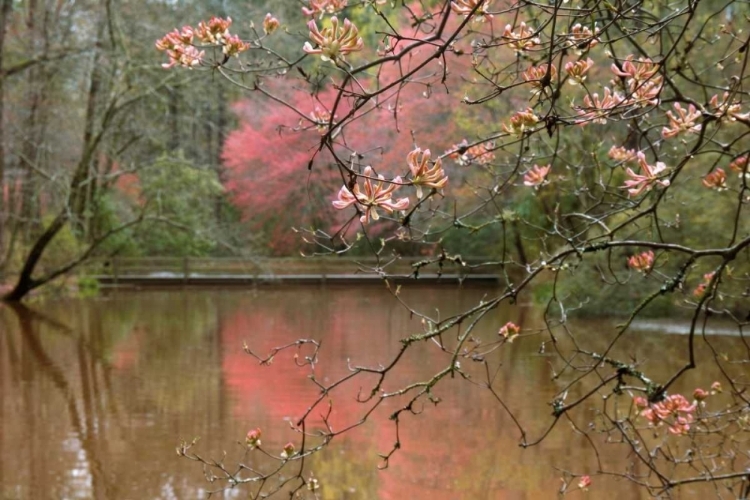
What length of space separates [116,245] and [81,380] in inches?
421

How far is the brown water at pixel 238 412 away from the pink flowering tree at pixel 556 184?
0.18 m

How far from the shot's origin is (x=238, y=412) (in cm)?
560

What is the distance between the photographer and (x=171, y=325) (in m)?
10.7

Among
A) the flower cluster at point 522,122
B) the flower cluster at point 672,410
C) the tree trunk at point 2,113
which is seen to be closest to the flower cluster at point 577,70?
the flower cluster at point 522,122

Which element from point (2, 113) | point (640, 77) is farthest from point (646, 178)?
point (2, 113)

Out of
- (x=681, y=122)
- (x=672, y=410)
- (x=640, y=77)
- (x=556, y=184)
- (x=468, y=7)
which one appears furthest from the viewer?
(x=556, y=184)

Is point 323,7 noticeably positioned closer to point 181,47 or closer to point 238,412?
point 181,47

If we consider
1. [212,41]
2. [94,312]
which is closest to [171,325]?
[94,312]

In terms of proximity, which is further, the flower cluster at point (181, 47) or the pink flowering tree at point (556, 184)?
the flower cluster at point (181, 47)

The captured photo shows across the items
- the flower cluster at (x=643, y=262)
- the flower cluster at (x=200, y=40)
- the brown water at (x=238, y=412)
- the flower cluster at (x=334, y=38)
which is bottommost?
the brown water at (x=238, y=412)

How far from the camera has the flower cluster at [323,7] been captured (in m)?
1.79

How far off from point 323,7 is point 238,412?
4.23 m

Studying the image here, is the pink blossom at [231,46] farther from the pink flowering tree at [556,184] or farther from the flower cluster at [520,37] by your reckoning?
the flower cluster at [520,37]

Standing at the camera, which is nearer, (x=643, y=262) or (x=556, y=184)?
(x=643, y=262)
